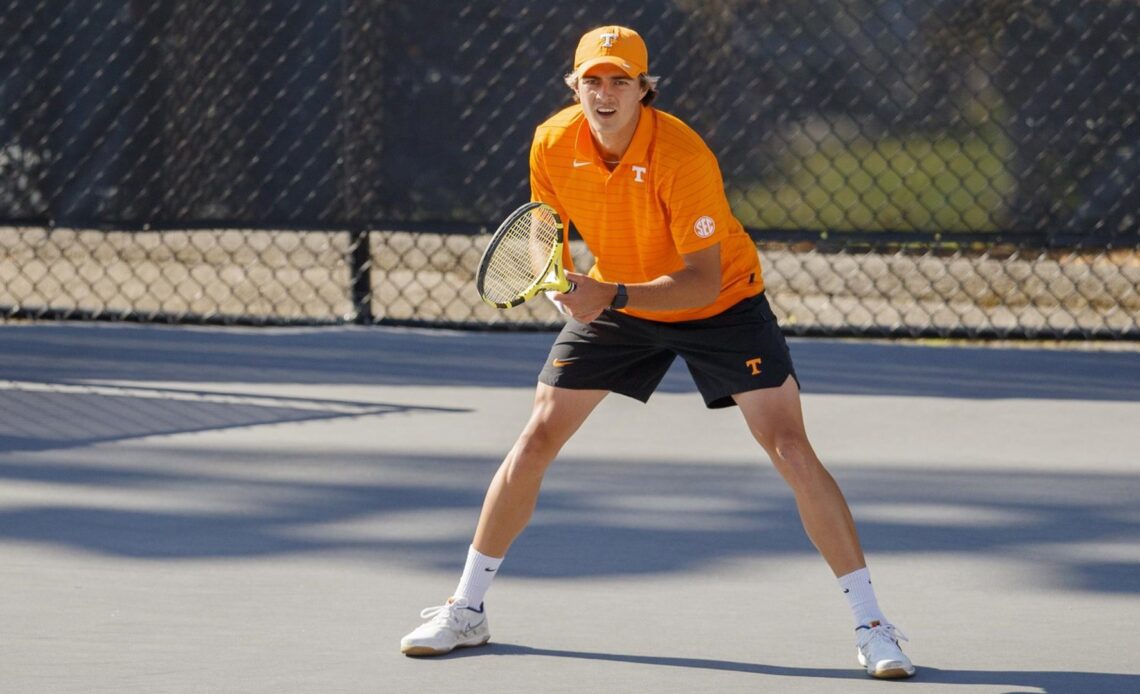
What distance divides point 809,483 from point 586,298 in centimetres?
59

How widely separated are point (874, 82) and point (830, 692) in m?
3.94

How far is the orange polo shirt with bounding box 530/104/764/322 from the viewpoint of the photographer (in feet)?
12.0

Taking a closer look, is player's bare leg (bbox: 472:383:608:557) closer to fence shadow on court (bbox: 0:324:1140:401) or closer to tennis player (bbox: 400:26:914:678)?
tennis player (bbox: 400:26:914:678)

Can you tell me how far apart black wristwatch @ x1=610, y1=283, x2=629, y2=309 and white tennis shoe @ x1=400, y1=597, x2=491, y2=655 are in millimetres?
724

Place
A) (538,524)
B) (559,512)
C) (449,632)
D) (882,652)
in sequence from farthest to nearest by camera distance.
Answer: (559,512), (538,524), (449,632), (882,652)

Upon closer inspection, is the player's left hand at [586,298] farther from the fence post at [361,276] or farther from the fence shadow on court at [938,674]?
the fence post at [361,276]

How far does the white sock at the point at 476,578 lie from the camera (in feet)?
12.6

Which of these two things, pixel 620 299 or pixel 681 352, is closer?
pixel 620 299

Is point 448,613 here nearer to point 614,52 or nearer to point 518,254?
point 518,254

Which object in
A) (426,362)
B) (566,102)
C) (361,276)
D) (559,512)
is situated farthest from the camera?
(361,276)

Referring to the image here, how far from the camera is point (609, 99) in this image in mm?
3635

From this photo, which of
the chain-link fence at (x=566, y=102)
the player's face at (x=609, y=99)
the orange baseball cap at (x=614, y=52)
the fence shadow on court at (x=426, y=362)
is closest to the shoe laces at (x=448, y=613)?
the player's face at (x=609, y=99)

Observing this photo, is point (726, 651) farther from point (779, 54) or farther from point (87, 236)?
point (87, 236)

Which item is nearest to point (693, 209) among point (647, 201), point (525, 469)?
point (647, 201)
